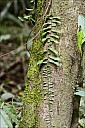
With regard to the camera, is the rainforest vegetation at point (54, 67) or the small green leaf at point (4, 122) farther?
the rainforest vegetation at point (54, 67)

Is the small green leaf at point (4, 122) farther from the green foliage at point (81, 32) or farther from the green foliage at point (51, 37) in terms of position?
the green foliage at point (81, 32)

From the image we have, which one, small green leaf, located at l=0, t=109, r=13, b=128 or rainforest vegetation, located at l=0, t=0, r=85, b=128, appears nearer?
small green leaf, located at l=0, t=109, r=13, b=128

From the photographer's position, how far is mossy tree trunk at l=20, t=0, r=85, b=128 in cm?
140

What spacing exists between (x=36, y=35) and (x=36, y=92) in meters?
0.24

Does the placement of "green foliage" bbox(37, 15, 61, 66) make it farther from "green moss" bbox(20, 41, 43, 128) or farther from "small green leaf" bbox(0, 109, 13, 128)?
"small green leaf" bbox(0, 109, 13, 128)

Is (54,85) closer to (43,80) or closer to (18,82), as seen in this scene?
(43,80)

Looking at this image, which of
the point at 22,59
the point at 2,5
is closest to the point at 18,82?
the point at 22,59

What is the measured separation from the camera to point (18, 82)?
457cm

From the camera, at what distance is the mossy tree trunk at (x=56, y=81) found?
140 cm

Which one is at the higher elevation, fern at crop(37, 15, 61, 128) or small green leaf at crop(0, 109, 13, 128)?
fern at crop(37, 15, 61, 128)

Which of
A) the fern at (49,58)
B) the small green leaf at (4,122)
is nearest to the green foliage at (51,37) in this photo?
the fern at (49,58)

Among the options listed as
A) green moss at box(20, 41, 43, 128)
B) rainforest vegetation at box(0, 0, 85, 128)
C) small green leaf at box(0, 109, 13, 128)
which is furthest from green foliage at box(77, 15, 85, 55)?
small green leaf at box(0, 109, 13, 128)

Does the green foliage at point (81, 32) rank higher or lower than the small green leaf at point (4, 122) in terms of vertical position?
higher

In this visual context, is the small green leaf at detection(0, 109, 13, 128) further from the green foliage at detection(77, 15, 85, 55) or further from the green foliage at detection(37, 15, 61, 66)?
the green foliage at detection(77, 15, 85, 55)
